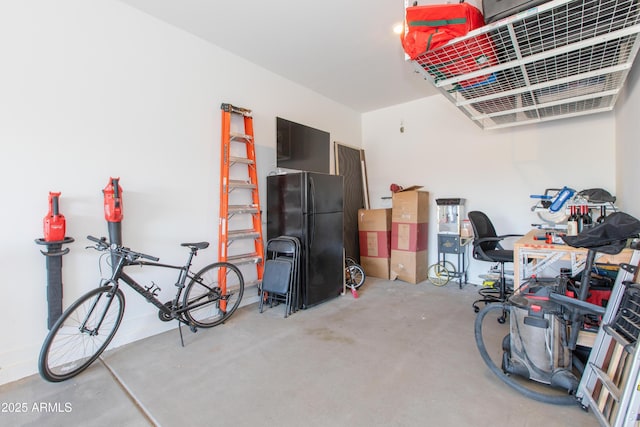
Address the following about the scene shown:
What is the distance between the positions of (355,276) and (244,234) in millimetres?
1897

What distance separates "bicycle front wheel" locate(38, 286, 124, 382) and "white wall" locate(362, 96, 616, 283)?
14.3 ft

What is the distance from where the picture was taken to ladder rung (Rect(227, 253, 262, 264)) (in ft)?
11.0

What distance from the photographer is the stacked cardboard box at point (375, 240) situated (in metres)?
4.78

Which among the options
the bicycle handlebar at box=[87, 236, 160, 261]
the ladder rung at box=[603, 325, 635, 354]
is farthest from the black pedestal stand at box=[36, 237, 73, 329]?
the ladder rung at box=[603, 325, 635, 354]

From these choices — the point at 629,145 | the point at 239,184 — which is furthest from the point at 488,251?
the point at 239,184

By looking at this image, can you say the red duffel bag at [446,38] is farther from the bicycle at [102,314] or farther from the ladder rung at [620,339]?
the bicycle at [102,314]

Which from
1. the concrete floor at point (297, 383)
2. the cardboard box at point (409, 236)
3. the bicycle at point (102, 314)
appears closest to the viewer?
the concrete floor at point (297, 383)

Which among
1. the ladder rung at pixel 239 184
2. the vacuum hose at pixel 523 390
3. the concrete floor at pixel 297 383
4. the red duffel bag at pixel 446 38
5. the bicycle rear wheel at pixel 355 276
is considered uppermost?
the red duffel bag at pixel 446 38

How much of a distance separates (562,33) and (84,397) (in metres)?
4.09

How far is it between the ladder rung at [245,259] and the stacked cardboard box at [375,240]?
2066mm

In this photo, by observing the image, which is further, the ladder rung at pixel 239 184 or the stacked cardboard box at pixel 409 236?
the stacked cardboard box at pixel 409 236

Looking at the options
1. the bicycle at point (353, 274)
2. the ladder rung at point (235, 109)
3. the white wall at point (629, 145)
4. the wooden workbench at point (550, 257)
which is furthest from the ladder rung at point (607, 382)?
the ladder rung at point (235, 109)

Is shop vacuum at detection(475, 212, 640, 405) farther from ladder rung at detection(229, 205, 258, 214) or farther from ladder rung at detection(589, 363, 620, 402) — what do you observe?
ladder rung at detection(229, 205, 258, 214)

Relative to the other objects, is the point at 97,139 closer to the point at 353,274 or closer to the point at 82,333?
the point at 82,333
